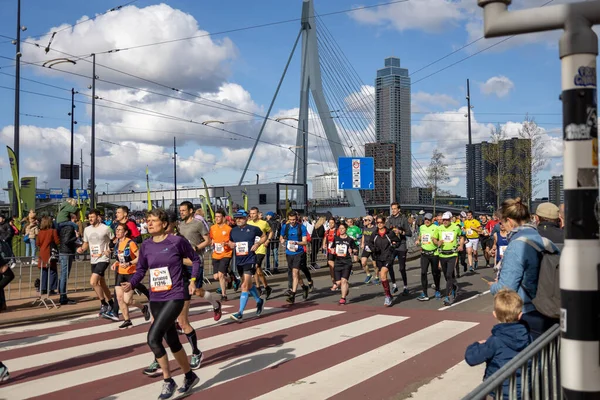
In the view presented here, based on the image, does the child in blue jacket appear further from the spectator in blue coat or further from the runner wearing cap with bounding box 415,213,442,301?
the runner wearing cap with bounding box 415,213,442,301

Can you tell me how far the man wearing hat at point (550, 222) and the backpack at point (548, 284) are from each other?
1.22 m

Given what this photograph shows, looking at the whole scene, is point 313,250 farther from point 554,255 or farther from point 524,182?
point 524,182

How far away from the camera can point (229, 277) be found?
13.6 meters

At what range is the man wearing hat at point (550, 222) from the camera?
5.49 m

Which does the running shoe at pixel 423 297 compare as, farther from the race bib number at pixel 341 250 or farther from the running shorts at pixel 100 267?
the running shorts at pixel 100 267

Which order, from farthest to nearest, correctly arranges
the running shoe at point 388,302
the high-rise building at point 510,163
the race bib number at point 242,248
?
the high-rise building at point 510,163 → the running shoe at point 388,302 → the race bib number at point 242,248

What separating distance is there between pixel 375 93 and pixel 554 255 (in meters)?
38.3

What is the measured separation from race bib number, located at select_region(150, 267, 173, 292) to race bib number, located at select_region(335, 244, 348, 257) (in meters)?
6.47

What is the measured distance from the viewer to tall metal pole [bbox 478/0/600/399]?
270cm

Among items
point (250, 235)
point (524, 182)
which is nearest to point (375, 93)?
point (524, 182)

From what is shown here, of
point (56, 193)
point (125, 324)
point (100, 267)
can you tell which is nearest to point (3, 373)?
point (125, 324)

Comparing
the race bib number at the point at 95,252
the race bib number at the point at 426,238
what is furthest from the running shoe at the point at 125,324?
the race bib number at the point at 426,238

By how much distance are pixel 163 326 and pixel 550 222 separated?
399 centimetres

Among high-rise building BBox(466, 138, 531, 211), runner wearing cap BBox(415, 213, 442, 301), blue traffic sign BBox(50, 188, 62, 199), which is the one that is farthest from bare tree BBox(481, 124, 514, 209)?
blue traffic sign BBox(50, 188, 62, 199)
